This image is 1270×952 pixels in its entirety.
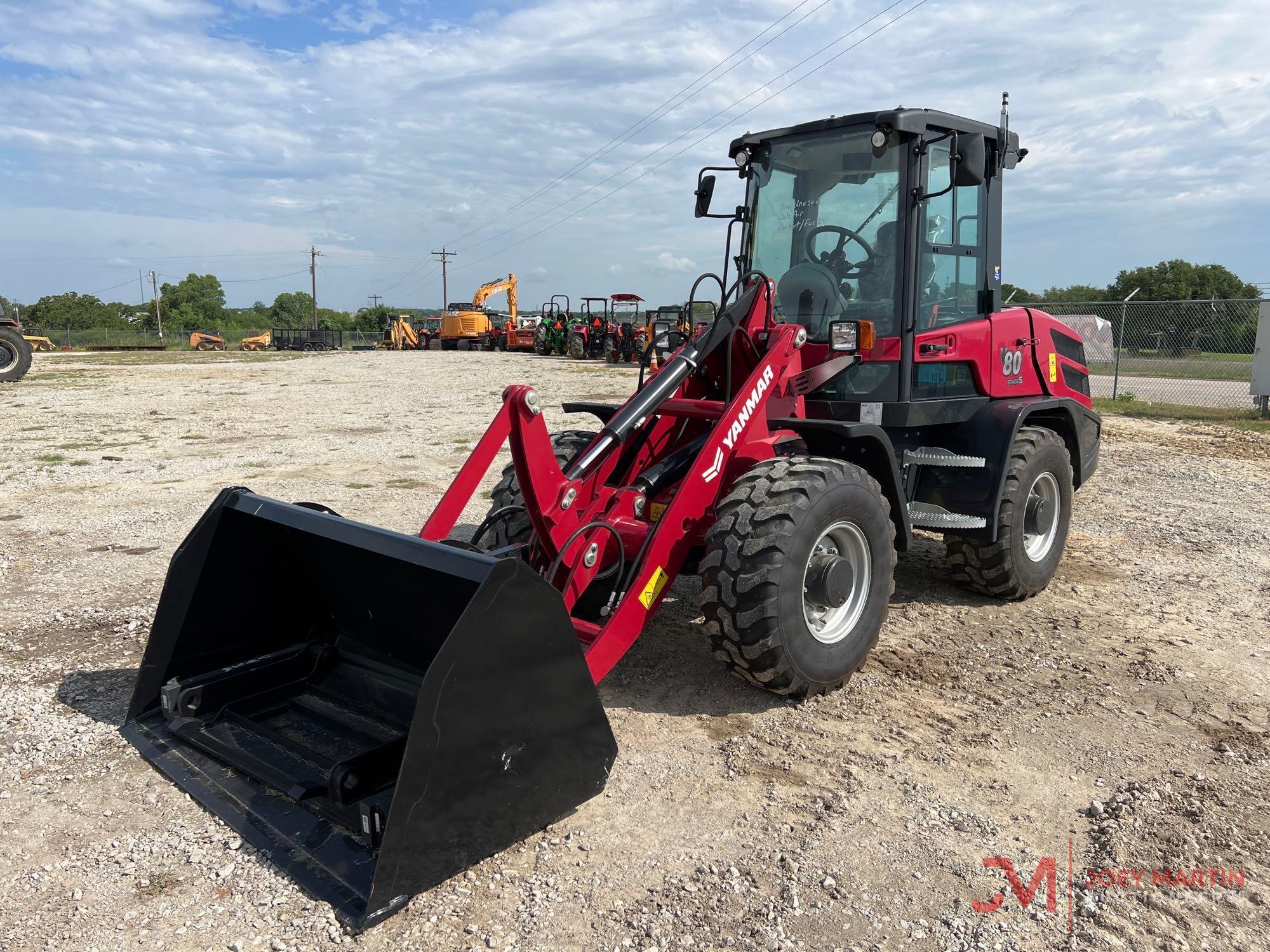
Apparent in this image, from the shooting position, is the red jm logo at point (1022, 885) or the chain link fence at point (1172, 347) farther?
the chain link fence at point (1172, 347)

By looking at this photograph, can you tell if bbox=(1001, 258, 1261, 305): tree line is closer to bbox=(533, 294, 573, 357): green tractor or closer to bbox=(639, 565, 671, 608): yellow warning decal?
bbox=(533, 294, 573, 357): green tractor

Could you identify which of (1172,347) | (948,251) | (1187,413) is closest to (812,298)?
(948,251)

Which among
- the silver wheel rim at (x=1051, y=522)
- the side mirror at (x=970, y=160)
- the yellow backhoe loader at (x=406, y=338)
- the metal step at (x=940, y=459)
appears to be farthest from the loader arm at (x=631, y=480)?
the yellow backhoe loader at (x=406, y=338)

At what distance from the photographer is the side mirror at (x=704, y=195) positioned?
5.34 m

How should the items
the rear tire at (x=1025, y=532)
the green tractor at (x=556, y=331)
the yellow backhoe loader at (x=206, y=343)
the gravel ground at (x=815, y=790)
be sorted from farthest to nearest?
the yellow backhoe loader at (x=206, y=343)
the green tractor at (x=556, y=331)
the rear tire at (x=1025, y=532)
the gravel ground at (x=815, y=790)

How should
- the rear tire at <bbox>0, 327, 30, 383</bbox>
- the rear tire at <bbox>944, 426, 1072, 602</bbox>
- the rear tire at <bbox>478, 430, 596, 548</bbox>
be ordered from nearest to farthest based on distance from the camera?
the rear tire at <bbox>478, 430, 596, 548</bbox> < the rear tire at <bbox>944, 426, 1072, 602</bbox> < the rear tire at <bbox>0, 327, 30, 383</bbox>

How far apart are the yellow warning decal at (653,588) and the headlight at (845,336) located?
66.3 inches

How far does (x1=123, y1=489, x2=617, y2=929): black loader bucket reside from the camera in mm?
2711

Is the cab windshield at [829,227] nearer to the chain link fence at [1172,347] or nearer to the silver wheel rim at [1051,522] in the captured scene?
the silver wheel rim at [1051,522]

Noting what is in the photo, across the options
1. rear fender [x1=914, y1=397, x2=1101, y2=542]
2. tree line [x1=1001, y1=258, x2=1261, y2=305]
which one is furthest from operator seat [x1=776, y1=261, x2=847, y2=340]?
tree line [x1=1001, y1=258, x2=1261, y2=305]

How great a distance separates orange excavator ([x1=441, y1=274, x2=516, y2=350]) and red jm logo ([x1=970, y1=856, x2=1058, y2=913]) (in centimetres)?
4368

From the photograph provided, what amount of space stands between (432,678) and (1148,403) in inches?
672

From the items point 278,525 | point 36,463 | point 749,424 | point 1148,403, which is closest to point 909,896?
point 749,424

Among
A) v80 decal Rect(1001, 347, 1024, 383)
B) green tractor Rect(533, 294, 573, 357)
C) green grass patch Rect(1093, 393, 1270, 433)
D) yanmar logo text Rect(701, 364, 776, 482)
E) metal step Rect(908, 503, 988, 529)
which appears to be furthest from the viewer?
green tractor Rect(533, 294, 573, 357)
